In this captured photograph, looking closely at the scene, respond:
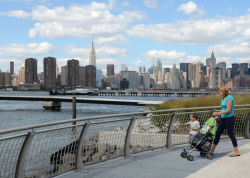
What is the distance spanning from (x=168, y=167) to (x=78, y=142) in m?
1.94

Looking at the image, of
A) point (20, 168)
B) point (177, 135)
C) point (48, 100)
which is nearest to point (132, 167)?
point (20, 168)

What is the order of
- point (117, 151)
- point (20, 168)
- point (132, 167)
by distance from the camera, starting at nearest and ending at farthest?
point (20, 168) → point (132, 167) → point (117, 151)

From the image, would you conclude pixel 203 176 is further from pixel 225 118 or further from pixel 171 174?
pixel 225 118

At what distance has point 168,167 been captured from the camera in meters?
7.46

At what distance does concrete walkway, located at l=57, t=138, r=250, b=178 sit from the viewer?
6812mm

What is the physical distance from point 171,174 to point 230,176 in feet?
3.61

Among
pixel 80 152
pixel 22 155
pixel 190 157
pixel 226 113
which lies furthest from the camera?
pixel 226 113

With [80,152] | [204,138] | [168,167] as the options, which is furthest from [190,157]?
[80,152]

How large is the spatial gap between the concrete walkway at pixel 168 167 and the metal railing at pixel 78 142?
0.31 metres

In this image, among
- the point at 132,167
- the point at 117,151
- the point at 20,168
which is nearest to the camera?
the point at 20,168

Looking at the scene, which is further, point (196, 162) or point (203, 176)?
point (196, 162)

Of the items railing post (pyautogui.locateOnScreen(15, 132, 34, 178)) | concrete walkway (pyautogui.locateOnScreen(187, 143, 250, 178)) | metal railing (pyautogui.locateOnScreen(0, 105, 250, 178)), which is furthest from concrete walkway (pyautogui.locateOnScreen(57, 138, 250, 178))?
railing post (pyautogui.locateOnScreen(15, 132, 34, 178))

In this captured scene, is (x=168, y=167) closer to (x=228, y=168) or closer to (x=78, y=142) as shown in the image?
(x=228, y=168)

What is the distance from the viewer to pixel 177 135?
1062cm
